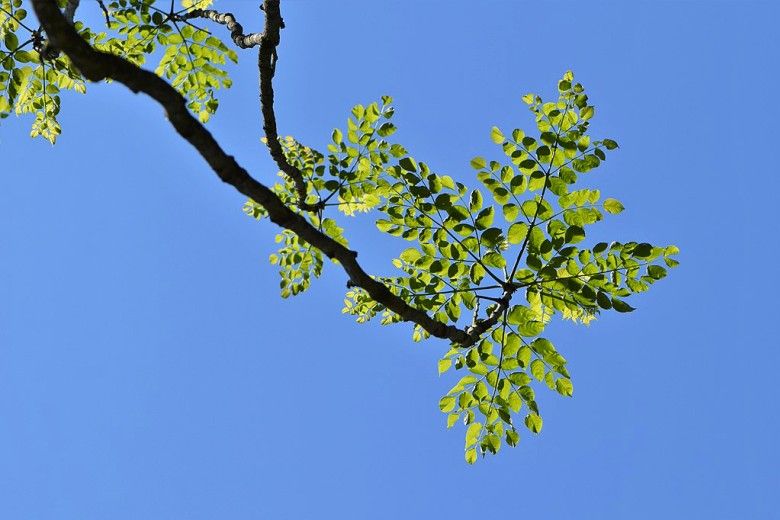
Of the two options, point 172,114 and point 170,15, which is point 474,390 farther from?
point 170,15

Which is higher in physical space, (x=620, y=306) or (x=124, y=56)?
(x=124, y=56)

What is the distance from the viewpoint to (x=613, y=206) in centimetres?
400

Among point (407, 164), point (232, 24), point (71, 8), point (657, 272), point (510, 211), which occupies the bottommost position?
point (657, 272)

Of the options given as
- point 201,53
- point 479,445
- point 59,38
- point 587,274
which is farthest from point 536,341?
point 201,53

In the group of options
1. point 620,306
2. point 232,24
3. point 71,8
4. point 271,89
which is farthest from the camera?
point 232,24

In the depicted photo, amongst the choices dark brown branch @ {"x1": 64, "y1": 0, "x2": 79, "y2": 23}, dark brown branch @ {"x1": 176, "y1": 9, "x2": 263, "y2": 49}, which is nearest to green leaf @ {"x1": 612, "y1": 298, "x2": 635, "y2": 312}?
dark brown branch @ {"x1": 176, "y1": 9, "x2": 263, "y2": 49}

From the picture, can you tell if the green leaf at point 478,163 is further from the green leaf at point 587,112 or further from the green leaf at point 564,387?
the green leaf at point 564,387

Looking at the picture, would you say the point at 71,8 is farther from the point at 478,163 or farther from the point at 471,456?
the point at 471,456

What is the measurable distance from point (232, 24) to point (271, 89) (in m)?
1.08

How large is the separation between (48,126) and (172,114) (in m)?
3.79

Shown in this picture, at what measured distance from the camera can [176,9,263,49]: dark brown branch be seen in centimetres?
512

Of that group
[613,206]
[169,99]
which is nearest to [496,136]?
[613,206]

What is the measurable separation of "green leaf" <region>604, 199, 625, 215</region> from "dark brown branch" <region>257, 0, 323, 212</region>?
1776 millimetres

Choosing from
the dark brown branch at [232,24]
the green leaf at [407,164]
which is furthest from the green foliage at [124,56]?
the green leaf at [407,164]
